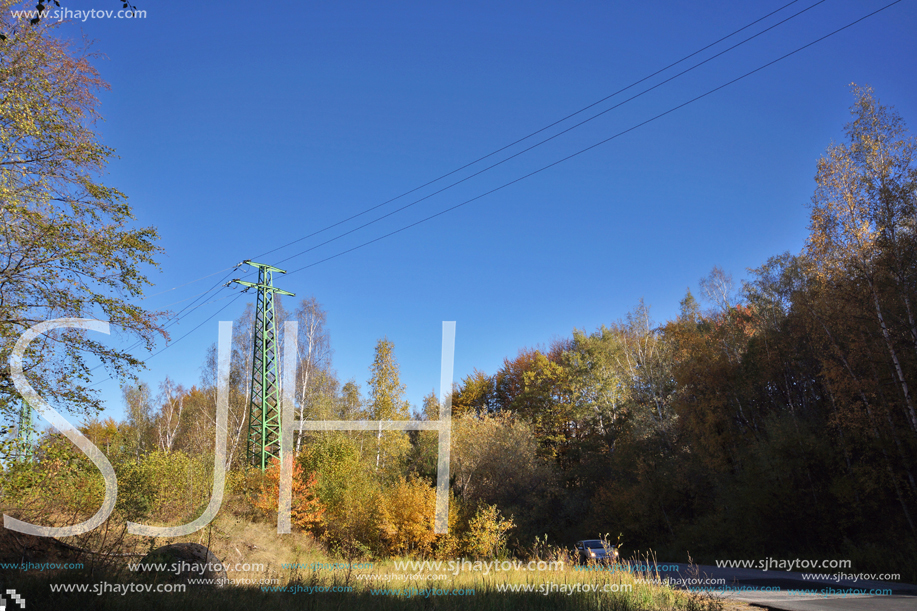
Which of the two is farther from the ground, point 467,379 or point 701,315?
point 701,315

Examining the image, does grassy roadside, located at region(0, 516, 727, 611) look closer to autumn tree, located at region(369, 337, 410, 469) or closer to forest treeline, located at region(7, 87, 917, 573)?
forest treeline, located at region(7, 87, 917, 573)

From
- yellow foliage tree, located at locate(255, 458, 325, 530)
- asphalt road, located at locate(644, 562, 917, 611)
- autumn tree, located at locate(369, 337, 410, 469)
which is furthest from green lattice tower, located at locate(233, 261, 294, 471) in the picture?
asphalt road, located at locate(644, 562, 917, 611)

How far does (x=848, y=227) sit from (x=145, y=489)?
27.6 m

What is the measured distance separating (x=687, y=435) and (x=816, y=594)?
805 inches

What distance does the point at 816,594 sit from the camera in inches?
396

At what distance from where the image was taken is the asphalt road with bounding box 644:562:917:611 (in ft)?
27.1

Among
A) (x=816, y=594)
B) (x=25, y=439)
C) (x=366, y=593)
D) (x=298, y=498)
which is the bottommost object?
(x=298, y=498)

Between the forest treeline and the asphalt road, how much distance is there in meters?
3.65

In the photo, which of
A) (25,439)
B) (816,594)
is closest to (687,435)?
(816,594)

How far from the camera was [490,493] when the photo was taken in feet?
101

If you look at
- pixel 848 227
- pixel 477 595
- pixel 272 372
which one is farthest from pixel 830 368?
pixel 272 372

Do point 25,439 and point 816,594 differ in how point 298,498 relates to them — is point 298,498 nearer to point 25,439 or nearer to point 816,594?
point 25,439

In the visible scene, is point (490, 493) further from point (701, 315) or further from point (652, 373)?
point (701, 315)

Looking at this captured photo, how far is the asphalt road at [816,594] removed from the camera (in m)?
8.26
